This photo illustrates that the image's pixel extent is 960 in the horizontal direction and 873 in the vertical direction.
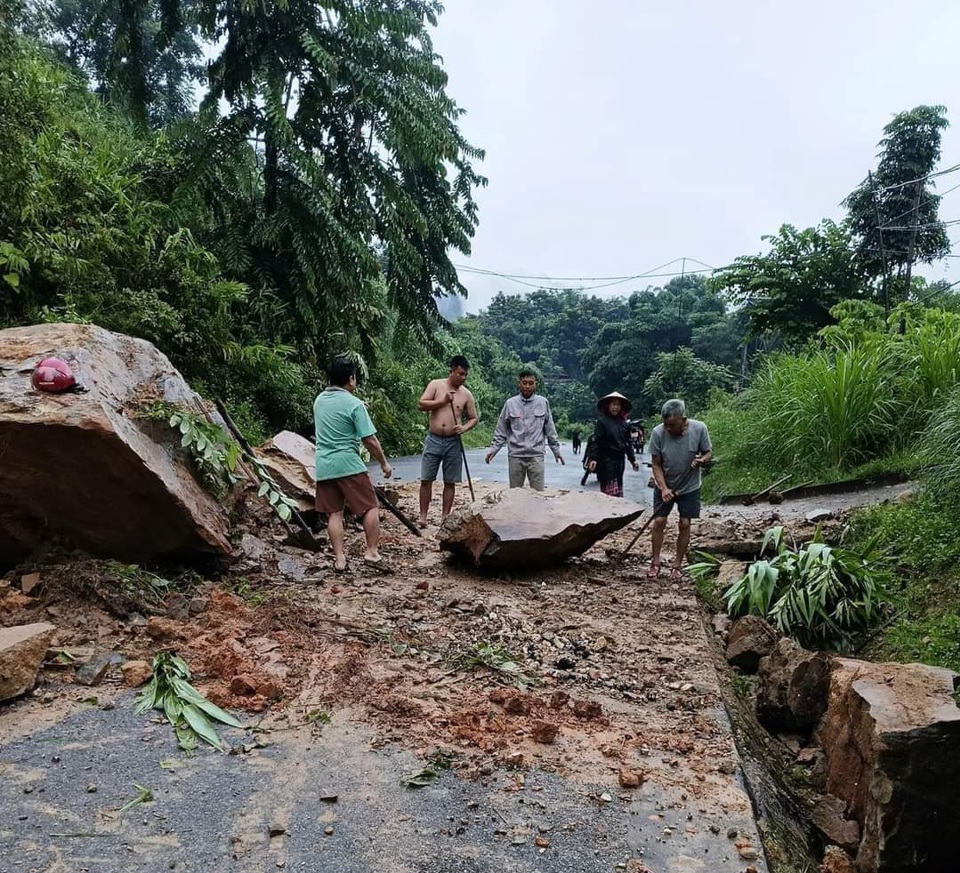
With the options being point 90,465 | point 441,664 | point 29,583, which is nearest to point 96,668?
point 29,583

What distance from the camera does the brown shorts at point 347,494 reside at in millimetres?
5570

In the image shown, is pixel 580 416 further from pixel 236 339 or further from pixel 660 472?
pixel 660 472

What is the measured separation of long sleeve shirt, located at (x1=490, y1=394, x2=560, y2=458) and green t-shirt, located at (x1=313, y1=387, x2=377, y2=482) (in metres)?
1.98

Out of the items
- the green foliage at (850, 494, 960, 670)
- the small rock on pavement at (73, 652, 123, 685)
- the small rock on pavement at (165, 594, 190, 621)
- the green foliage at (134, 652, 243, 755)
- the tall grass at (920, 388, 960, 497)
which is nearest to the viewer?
the green foliage at (134, 652, 243, 755)

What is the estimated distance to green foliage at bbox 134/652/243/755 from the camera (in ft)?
9.07

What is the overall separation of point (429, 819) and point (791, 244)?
17710 mm

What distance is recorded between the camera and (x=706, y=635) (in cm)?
472

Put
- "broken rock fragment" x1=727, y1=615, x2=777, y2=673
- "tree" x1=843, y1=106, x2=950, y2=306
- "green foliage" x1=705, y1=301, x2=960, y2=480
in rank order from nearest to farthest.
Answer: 1. "broken rock fragment" x1=727, y1=615, x2=777, y2=673
2. "green foliage" x1=705, y1=301, x2=960, y2=480
3. "tree" x1=843, y1=106, x2=950, y2=306

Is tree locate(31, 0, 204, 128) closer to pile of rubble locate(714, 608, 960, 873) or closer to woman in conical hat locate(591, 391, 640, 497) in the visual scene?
woman in conical hat locate(591, 391, 640, 497)

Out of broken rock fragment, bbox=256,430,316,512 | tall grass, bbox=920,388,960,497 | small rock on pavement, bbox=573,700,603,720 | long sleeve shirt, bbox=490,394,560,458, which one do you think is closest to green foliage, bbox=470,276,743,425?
long sleeve shirt, bbox=490,394,560,458

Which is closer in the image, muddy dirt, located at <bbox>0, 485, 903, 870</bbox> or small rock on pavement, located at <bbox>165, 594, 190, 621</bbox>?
muddy dirt, located at <bbox>0, 485, 903, 870</bbox>

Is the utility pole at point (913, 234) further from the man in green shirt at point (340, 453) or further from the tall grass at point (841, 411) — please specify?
the man in green shirt at point (340, 453)

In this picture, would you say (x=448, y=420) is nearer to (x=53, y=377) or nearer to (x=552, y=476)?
(x=53, y=377)

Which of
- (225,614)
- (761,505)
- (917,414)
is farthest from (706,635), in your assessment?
(917,414)
